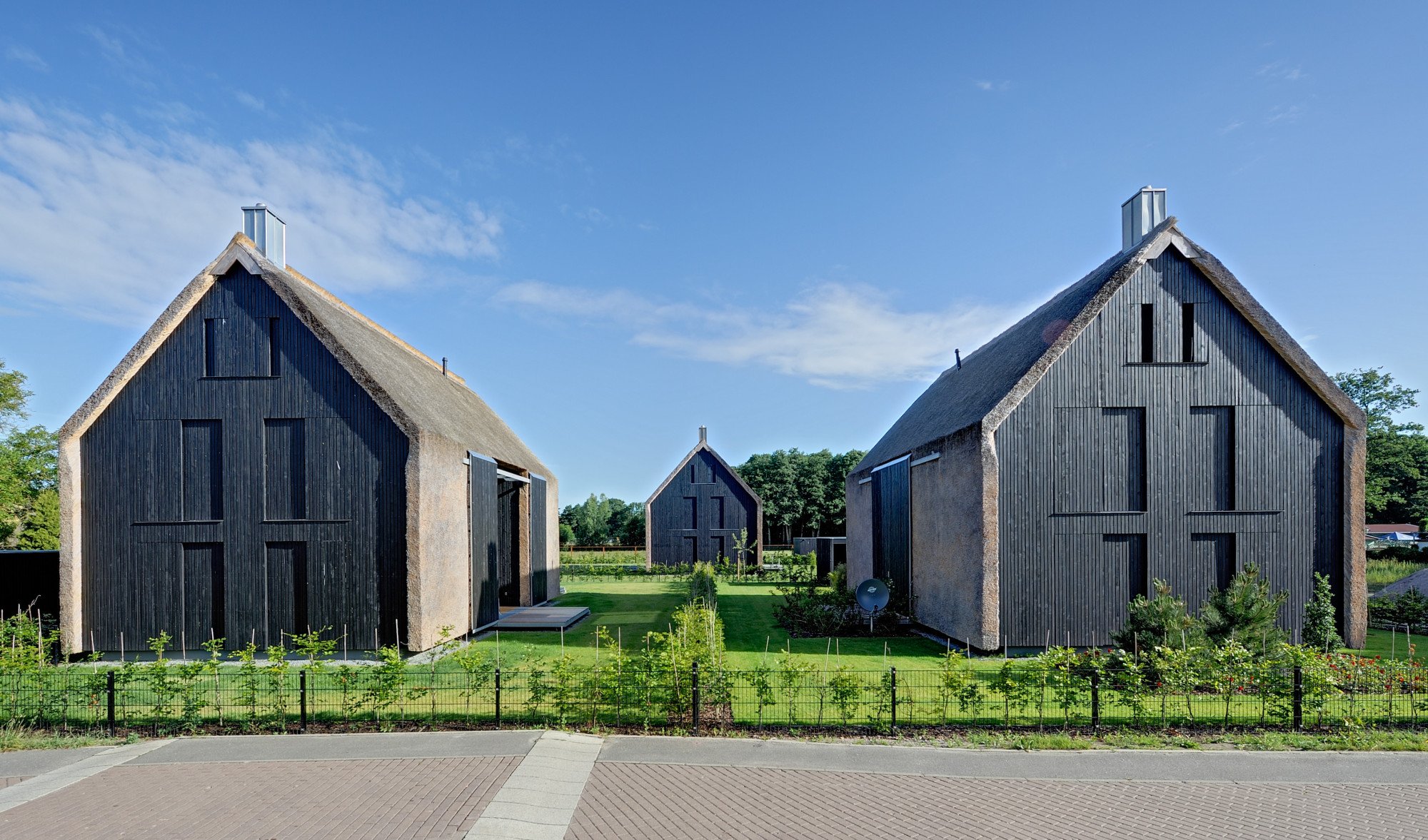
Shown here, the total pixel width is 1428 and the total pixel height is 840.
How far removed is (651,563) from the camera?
5003cm

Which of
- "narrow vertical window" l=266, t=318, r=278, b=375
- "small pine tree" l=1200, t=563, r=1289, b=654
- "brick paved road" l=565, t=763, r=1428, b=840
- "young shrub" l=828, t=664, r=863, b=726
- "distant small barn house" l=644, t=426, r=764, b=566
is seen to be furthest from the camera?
"distant small barn house" l=644, t=426, r=764, b=566

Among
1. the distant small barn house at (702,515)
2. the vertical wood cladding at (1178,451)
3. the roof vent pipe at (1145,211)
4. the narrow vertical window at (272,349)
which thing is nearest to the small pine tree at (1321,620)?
the vertical wood cladding at (1178,451)

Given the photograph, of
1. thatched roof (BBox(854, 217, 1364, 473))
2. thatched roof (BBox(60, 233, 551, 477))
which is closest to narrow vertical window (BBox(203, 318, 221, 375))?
thatched roof (BBox(60, 233, 551, 477))

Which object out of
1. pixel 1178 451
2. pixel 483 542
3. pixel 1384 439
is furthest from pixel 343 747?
pixel 1384 439

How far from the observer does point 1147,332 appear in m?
19.1

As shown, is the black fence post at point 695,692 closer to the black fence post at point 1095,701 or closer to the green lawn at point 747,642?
the green lawn at point 747,642

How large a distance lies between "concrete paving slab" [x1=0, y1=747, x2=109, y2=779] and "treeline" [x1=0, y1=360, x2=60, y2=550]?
1266 inches

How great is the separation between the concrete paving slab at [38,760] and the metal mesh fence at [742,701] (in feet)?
2.84

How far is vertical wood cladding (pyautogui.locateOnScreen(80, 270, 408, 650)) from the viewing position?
734 inches

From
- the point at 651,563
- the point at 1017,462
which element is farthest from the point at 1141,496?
the point at 651,563

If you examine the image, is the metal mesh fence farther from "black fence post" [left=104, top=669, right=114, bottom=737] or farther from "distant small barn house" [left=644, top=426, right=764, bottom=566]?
"distant small barn house" [left=644, top=426, right=764, bottom=566]

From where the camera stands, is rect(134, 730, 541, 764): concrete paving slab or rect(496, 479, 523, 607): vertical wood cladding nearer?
rect(134, 730, 541, 764): concrete paving slab

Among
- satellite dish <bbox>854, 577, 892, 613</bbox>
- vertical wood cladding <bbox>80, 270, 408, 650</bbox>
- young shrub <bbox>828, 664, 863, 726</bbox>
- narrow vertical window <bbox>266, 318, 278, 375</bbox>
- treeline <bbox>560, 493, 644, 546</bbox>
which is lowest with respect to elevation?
treeline <bbox>560, 493, 644, 546</bbox>

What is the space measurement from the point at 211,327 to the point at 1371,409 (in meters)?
67.3
